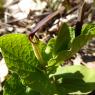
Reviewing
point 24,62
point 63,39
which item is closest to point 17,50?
point 24,62

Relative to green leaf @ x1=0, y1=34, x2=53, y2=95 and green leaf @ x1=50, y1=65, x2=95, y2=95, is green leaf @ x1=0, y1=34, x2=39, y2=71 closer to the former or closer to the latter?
green leaf @ x1=0, y1=34, x2=53, y2=95

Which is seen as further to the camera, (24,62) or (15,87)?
(15,87)

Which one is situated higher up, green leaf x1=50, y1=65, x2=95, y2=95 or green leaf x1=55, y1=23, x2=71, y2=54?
green leaf x1=55, y1=23, x2=71, y2=54

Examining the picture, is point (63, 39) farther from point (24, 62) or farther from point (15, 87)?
point (15, 87)

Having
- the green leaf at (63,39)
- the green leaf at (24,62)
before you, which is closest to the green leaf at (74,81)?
the green leaf at (24,62)

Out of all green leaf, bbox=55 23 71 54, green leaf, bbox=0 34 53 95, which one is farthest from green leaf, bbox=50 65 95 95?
green leaf, bbox=55 23 71 54

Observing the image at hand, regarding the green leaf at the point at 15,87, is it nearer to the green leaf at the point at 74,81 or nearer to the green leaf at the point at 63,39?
the green leaf at the point at 74,81
